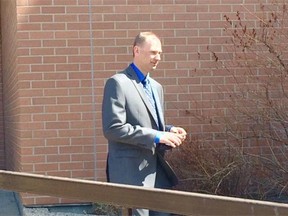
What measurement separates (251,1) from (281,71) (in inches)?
43.8

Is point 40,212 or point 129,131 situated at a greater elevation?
point 129,131

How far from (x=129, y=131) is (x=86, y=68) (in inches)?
148

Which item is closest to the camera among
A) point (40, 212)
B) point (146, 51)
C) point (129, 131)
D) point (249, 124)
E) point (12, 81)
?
point (129, 131)

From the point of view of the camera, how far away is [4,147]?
12.8m

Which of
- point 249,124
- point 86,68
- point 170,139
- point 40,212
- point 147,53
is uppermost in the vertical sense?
point 147,53

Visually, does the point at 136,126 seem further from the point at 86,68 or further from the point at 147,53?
the point at 86,68

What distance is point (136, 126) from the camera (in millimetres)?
4500

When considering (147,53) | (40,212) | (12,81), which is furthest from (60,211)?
(147,53)

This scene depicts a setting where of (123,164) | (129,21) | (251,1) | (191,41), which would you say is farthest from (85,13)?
(123,164)

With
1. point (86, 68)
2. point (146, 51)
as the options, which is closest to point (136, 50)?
point (146, 51)

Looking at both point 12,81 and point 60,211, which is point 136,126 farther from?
point 12,81

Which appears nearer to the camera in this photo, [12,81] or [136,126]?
[136,126]

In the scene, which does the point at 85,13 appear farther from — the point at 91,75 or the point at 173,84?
the point at 173,84

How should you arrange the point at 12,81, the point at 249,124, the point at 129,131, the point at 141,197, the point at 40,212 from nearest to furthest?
the point at 141,197 → the point at 129,131 → the point at 40,212 → the point at 249,124 → the point at 12,81
